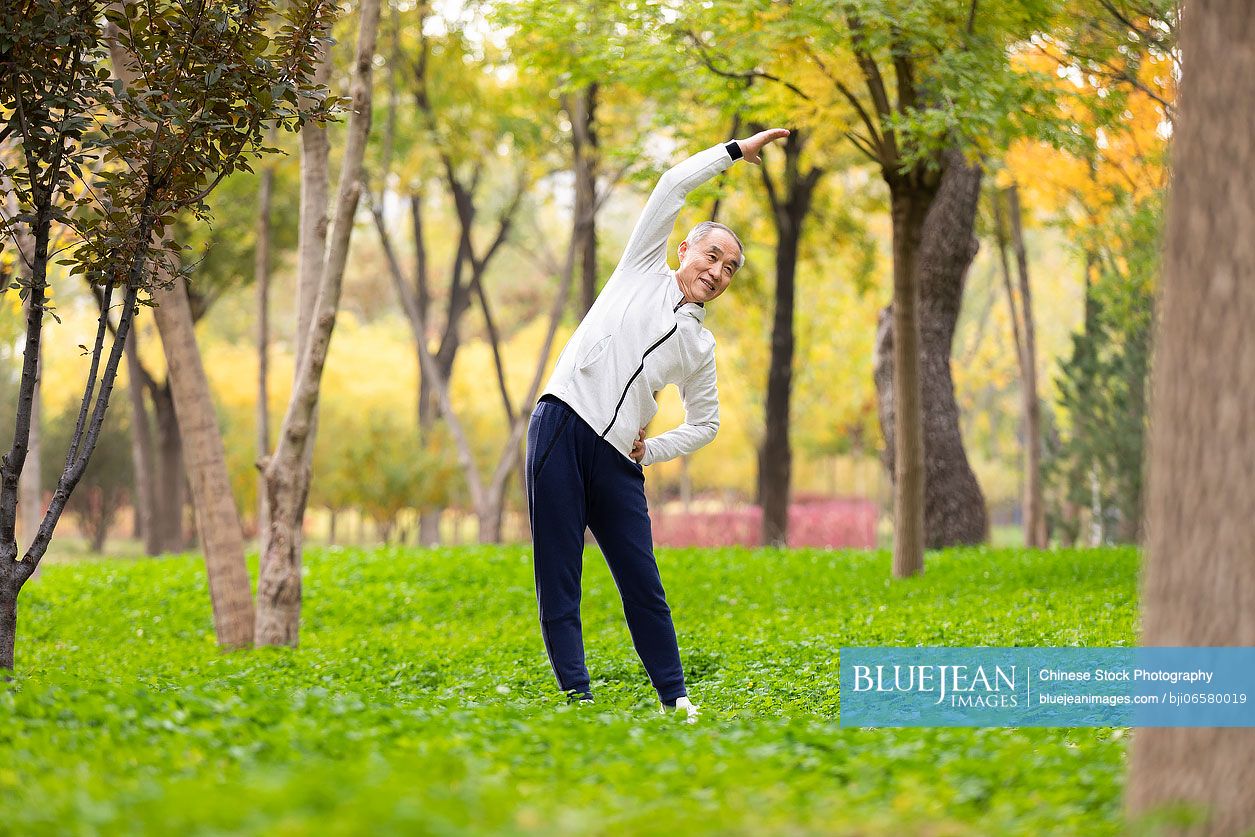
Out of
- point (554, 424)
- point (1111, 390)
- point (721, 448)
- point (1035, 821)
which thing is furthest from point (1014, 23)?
point (721, 448)

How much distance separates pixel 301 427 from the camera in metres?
8.27

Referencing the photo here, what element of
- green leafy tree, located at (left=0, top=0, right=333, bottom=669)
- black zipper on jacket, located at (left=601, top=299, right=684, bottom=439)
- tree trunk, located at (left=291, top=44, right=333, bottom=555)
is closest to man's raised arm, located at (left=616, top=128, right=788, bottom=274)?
black zipper on jacket, located at (left=601, top=299, right=684, bottom=439)

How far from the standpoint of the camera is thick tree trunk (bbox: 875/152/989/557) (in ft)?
46.7

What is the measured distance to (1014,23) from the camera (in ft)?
31.3

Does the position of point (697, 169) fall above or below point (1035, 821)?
above

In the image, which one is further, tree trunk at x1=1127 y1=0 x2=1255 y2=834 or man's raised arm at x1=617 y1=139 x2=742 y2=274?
man's raised arm at x1=617 y1=139 x2=742 y2=274

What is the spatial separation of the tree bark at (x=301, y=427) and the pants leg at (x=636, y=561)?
3640 mm

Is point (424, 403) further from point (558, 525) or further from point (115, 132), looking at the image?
point (558, 525)

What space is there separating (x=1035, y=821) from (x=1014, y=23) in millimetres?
7873

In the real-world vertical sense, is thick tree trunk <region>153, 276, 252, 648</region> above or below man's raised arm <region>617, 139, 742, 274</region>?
below

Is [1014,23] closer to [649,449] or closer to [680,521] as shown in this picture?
[649,449]

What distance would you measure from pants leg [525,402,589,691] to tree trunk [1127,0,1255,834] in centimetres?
240

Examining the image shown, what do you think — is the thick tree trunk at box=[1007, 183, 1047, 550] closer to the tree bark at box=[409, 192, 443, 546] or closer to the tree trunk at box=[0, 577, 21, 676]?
the tree bark at box=[409, 192, 443, 546]

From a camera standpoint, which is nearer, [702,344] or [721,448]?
[702,344]
